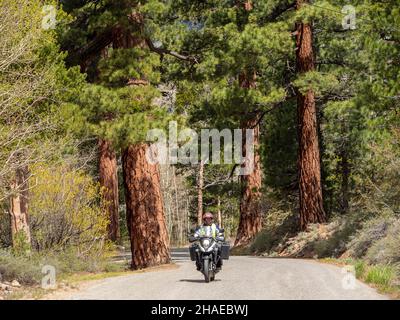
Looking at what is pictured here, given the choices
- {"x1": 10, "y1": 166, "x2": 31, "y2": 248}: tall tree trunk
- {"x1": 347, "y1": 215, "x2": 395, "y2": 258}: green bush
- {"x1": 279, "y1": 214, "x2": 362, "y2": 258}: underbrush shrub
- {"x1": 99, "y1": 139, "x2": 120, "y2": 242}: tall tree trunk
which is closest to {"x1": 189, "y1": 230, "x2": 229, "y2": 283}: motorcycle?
{"x1": 10, "y1": 166, "x2": 31, "y2": 248}: tall tree trunk

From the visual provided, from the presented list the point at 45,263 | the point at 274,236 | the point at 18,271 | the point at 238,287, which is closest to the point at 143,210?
the point at 45,263

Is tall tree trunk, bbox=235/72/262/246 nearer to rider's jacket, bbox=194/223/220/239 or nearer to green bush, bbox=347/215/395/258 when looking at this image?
green bush, bbox=347/215/395/258

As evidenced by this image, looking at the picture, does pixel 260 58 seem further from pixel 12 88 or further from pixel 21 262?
pixel 21 262

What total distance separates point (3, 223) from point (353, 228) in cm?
1102

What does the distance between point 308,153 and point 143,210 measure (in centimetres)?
814

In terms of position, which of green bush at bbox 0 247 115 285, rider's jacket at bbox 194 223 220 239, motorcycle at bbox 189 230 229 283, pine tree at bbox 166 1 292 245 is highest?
pine tree at bbox 166 1 292 245

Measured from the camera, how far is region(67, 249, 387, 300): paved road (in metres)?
11.4

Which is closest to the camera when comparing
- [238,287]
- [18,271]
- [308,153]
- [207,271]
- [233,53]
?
[238,287]

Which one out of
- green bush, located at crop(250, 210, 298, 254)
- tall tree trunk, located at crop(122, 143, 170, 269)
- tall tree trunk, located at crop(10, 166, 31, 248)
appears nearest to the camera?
tall tree trunk, located at crop(10, 166, 31, 248)

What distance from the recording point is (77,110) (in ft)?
58.5

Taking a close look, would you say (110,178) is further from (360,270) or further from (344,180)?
(360,270)

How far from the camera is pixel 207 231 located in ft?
47.0

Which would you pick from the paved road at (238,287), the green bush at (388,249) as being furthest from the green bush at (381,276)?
the green bush at (388,249)

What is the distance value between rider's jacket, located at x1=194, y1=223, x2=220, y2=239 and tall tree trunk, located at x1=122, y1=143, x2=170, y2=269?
6.17 m
